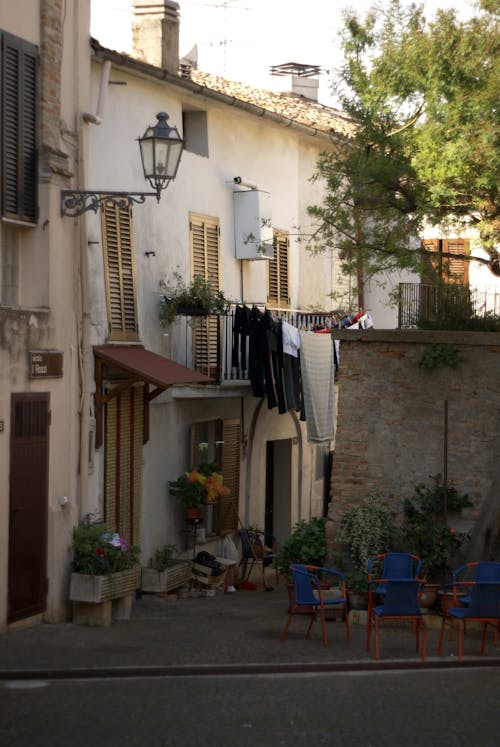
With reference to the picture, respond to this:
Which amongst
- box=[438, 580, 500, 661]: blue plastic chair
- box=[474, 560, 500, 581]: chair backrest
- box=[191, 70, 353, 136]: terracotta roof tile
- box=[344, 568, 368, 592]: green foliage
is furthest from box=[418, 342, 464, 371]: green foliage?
box=[191, 70, 353, 136]: terracotta roof tile

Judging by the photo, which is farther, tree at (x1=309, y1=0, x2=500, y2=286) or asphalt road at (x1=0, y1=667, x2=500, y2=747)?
tree at (x1=309, y1=0, x2=500, y2=286)

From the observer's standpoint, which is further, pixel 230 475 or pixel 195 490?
pixel 230 475

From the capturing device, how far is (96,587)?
1423 centimetres

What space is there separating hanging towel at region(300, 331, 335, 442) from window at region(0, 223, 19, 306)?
7.11 meters

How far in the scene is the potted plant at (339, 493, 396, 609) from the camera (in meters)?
15.0

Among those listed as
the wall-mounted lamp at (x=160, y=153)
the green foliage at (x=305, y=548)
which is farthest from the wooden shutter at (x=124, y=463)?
the wall-mounted lamp at (x=160, y=153)

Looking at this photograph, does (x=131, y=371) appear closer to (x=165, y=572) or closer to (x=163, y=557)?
(x=165, y=572)

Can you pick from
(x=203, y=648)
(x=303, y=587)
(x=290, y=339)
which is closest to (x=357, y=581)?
(x=303, y=587)

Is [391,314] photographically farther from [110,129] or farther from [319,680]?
[319,680]

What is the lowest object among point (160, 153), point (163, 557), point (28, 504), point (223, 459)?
point (163, 557)

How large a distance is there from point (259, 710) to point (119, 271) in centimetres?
825

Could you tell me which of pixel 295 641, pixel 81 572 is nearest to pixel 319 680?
pixel 295 641

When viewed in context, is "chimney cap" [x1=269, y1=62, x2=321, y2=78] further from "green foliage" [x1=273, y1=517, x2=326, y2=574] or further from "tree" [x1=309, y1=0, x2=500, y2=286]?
"green foliage" [x1=273, y1=517, x2=326, y2=574]

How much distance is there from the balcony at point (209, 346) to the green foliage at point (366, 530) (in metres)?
4.52
